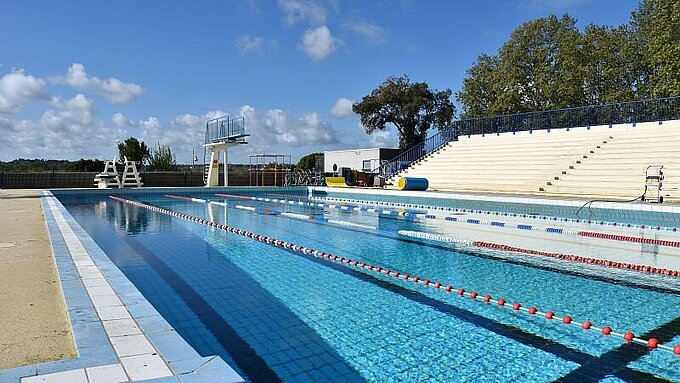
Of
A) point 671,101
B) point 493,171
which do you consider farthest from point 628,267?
point 671,101

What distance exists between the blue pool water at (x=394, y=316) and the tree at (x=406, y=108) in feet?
93.6

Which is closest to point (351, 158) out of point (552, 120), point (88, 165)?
point (552, 120)

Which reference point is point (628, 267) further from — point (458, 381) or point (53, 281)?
point (53, 281)

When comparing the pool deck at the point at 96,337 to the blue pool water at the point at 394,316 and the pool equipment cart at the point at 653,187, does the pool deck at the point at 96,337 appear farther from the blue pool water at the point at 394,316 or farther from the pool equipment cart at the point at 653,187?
the pool equipment cart at the point at 653,187

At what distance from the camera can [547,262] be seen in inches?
233

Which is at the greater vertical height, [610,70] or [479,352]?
[610,70]

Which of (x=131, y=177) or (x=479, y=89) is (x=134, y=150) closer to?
(x=131, y=177)

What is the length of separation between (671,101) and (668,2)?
14.8ft

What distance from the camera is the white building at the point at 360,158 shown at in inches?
1086

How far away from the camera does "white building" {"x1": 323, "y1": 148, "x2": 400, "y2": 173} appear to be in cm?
2759

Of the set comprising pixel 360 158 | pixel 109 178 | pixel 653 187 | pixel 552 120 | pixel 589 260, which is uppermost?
pixel 552 120

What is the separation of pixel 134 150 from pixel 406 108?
62.1 ft

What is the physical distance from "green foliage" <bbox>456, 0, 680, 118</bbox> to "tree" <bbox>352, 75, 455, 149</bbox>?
668cm

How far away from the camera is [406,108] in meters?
33.9
